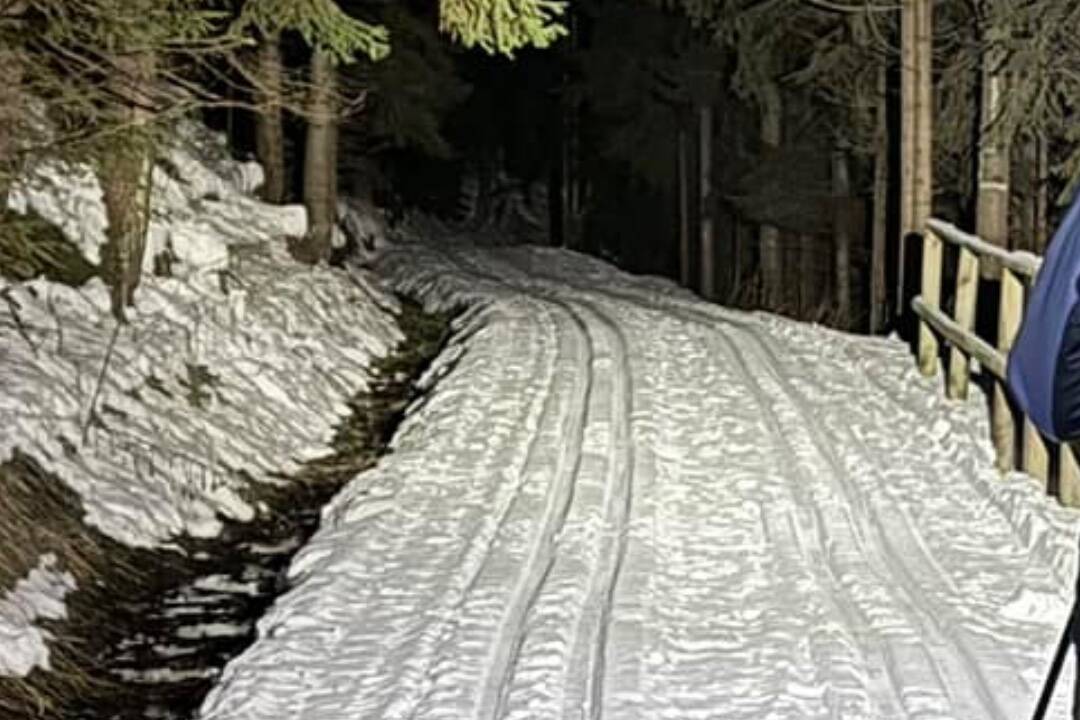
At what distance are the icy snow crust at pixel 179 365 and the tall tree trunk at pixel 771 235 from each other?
1013cm

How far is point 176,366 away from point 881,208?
11.5 m

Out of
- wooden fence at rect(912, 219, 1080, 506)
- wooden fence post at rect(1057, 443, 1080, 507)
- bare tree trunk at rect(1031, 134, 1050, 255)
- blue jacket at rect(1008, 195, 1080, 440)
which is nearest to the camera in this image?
blue jacket at rect(1008, 195, 1080, 440)

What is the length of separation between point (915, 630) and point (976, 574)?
3.34 ft

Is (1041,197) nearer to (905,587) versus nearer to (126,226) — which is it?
(126,226)

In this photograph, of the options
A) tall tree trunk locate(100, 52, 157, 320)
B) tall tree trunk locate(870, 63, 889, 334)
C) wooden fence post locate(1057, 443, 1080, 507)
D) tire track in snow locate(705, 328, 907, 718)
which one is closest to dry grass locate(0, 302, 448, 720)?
tall tree trunk locate(100, 52, 157, 320)

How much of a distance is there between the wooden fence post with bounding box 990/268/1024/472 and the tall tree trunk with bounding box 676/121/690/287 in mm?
24071

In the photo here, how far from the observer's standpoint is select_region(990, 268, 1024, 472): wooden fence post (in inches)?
390

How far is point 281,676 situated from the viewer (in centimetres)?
658

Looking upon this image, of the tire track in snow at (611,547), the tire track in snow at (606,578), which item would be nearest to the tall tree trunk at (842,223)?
the tire track in snow at (606,578)

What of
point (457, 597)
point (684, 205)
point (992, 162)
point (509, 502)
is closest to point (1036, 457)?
point (509, 502)

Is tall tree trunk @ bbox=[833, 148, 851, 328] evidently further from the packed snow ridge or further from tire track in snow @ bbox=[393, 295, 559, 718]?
tire track in snow @ bbox=[393, 295, 559, 718]

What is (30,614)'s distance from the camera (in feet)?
24.5

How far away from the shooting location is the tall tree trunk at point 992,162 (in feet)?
48.8

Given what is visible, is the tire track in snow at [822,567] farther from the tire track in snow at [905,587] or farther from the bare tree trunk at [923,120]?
the bare tree trunk at [923,120]
